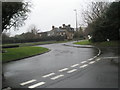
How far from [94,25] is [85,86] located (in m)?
26.2

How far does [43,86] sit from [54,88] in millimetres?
571

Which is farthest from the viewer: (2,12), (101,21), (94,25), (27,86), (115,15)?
(94,25)

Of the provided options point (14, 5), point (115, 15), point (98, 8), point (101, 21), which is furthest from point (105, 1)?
point (14, 5)

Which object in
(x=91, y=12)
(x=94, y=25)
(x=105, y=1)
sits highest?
(x=105, y=1)

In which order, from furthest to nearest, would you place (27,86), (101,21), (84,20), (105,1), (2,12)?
(84,20) < (105,1) < (101,21) < (2,12) < (27,86)

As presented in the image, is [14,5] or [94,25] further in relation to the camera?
[94,25]

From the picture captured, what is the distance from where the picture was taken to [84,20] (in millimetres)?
38875

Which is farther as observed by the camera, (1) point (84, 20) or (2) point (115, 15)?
(1) point (84, 20)

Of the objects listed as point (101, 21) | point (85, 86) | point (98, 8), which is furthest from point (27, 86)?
point (98, 8)

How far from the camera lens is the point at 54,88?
549 centimetres

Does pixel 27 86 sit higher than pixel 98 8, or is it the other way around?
pixel 98 8

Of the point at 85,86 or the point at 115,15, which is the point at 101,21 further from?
the point at 85,86

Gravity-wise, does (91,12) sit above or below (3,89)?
above

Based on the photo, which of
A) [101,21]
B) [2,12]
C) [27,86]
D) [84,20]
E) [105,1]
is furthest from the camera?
[84,20]
